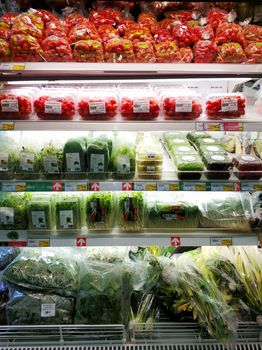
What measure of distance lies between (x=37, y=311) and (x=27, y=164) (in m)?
0.79

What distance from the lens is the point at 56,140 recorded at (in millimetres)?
2098

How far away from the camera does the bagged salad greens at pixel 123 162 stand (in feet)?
6.62

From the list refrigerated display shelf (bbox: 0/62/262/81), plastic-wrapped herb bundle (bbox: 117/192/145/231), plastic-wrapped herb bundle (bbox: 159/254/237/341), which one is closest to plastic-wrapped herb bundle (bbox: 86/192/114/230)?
plastic-wrapped herb bundle (bbox: 117/192/145/231)

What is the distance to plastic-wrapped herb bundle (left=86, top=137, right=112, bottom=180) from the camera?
6.59 feet

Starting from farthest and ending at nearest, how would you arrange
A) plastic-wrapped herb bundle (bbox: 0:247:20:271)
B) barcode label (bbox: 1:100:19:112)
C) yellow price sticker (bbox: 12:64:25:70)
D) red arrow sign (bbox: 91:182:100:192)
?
plastic-wrapped herb bundle (bbox: 0:247:20:271) → red arrow sign (bbox: 91:182:100:192) → barcode label (bbox: 1:100:19:112) → yellow price sticker (bbox: 12:64:25:70)

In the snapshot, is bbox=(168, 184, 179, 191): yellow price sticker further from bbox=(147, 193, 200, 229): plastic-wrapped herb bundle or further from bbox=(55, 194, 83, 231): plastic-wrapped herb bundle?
bbox=(55, 194, 83, 231): plastic-wrapped herb bundle

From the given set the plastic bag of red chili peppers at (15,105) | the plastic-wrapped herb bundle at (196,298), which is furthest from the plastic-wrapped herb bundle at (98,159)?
the plastic-wrapped herb bundle at (196,298)

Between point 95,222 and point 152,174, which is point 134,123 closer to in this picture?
point 152,174

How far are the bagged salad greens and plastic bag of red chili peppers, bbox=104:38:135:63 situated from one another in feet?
1.49

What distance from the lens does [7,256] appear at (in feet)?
7.70

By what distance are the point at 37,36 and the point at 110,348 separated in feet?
5.40

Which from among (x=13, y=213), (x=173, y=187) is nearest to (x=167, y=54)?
(x=173, y=187)

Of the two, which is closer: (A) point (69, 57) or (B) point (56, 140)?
(A) point (69, 57)

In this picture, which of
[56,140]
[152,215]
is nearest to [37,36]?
[56,140]
